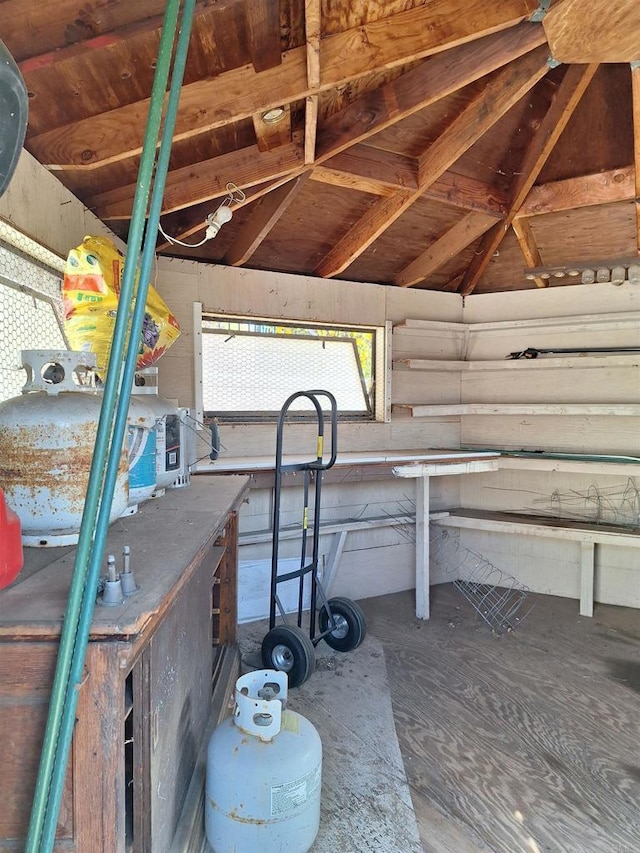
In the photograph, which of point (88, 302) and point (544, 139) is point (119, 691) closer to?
point (88, 302)

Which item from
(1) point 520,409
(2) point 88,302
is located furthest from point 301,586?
(1) point 520,409

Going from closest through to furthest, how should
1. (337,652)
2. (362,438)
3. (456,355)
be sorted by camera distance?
(337,652) < (362,438) < (456,355)

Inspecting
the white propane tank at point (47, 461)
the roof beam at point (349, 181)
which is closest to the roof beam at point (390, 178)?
the roof beam at point (349, 181)

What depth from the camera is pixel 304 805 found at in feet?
4.66

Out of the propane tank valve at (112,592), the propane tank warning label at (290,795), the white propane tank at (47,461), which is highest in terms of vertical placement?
the white propane tank at (47,461)

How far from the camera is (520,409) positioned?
3.71 metres

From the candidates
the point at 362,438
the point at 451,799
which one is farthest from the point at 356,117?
the point at 451,799

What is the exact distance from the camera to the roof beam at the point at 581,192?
2969 mm

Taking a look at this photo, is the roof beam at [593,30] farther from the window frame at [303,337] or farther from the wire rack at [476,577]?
the wire rack at [476,577]

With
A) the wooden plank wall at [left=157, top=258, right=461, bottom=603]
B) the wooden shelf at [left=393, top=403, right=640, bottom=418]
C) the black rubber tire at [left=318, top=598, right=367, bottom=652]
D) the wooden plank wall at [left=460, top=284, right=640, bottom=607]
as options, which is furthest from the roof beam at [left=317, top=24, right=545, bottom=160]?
the black rubber tire at [left=318, top=598, right=367, bottom=652]

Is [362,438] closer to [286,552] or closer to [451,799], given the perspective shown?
[286,552]

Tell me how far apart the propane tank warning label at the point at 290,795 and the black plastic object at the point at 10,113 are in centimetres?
149

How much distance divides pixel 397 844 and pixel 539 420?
9.98ft

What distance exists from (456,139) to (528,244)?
1.26 metres
